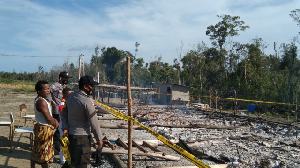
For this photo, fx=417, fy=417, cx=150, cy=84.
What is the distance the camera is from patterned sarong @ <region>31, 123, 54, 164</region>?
6.93 m

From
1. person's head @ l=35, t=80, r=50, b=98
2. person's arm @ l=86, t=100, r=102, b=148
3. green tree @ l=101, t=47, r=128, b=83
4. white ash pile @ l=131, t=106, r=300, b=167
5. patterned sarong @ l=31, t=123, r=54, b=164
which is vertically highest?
green tree @ l=101, t=47, r=128, b=83

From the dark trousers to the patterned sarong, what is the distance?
1182 millimetres

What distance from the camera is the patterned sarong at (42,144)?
6.93 m

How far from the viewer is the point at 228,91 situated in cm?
4038

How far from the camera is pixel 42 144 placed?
6938mm

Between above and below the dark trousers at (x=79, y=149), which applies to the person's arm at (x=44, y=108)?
above

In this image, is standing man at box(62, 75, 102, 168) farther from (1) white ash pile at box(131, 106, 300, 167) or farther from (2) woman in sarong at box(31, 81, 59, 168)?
(1) white ash pile at box(131, 106, 300, 167)

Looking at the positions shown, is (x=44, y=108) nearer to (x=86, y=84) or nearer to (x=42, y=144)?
(x=42, y=144)

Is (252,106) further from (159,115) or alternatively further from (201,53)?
(201,53)

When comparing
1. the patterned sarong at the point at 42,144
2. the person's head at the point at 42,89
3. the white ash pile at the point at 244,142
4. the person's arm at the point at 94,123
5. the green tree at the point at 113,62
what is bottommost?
the white ash pile at the point at 244,142

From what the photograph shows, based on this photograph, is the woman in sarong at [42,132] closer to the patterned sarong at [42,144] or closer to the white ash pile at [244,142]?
the patterned sarong at [42,144]

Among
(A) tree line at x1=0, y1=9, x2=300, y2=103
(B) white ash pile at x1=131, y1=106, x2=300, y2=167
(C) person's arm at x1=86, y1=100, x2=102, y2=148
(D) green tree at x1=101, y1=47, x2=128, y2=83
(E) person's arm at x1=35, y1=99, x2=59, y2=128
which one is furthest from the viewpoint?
(D) green tree at x1=101, y1=47, x2=128, y2=83

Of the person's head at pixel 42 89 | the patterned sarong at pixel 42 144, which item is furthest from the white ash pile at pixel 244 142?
the person's head at pixel 42 89

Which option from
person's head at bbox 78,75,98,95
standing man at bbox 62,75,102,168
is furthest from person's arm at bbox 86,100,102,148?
person's head at bbox 78,75,98,95
